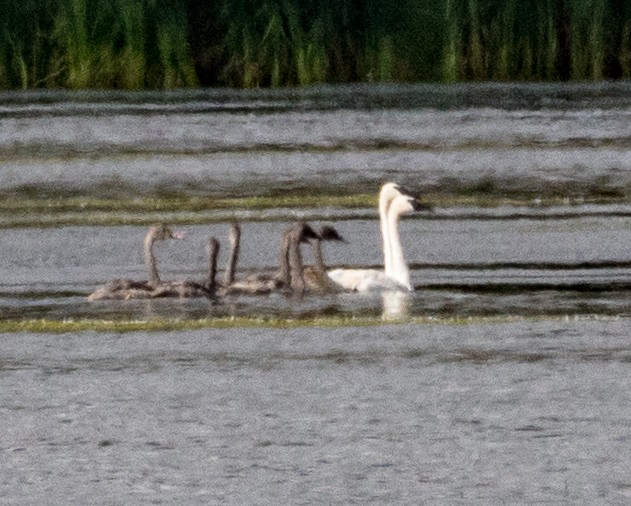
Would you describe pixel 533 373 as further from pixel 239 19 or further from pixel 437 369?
pixel 239 19

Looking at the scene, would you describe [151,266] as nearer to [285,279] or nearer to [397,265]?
[285,279]

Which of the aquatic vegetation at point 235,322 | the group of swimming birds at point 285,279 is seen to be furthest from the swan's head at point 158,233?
the aquatic vegetation at point 235,322

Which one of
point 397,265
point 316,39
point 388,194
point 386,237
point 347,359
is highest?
point 316,39

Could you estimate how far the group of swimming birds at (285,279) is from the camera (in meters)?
15.6

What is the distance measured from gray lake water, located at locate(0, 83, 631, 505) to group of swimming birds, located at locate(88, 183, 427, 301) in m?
0.12

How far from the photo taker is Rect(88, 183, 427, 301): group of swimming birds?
15623 millimetres

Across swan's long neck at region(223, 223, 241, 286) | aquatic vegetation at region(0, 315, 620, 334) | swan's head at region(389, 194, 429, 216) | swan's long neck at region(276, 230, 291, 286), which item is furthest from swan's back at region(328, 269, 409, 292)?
aquatic vegetation at region(0, 315, 620, 334)

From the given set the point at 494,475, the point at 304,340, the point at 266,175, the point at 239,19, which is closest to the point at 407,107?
the point at 239,19

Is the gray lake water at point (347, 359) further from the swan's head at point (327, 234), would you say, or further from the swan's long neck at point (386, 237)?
the swan's head at point (327, 234)

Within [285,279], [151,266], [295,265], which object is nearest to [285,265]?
[295,265]

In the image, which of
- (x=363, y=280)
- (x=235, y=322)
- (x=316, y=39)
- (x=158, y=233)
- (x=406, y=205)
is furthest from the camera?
(x=316, y=39)

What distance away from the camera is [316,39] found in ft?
111

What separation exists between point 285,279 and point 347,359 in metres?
3.78

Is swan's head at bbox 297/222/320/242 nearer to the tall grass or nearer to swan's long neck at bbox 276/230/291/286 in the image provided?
swan's long neck at bbox 276/230/291/286
